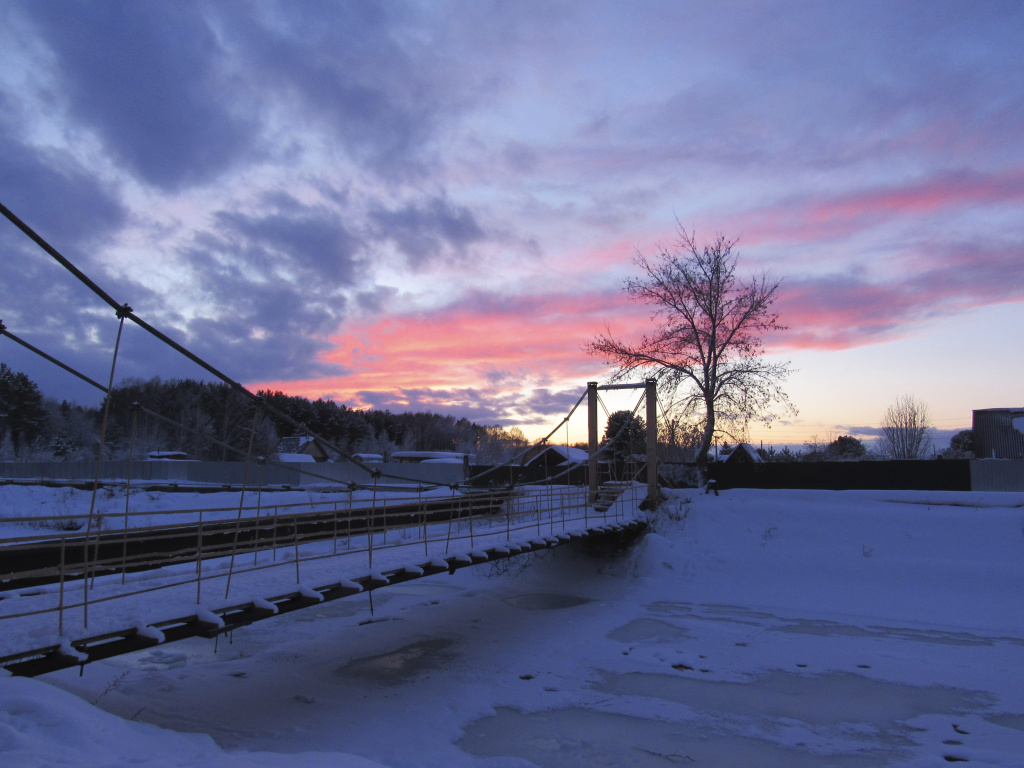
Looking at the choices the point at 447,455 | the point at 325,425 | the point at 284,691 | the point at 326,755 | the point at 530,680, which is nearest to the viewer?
the point at 326,755

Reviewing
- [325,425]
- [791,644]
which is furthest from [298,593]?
[325,425]

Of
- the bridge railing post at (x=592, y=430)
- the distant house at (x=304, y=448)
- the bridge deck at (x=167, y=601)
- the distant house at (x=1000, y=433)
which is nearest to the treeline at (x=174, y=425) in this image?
the distant house at (x=304, y=448)

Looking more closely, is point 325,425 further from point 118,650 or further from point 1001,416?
point 118,650

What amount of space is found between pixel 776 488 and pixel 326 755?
14.5 metres

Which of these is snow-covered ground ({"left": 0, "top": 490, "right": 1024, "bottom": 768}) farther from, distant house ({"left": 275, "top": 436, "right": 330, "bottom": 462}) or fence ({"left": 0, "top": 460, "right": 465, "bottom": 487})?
distant house ({"left": 275, "top": 436, "right": 330, "bottom": 462})

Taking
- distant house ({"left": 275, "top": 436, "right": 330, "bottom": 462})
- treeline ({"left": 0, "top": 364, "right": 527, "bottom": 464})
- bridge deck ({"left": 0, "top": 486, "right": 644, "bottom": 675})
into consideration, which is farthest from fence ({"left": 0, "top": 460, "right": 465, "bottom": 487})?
bridge deck ({"left": 0, "top": 486, "right": 644, "bottom": 675})

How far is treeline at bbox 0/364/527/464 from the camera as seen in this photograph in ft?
121

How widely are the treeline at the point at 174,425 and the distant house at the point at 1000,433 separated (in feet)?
75.8

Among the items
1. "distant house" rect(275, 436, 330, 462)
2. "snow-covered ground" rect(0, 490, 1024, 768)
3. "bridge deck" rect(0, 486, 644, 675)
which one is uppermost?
"distant house" rect(275, 436, 330, 462)

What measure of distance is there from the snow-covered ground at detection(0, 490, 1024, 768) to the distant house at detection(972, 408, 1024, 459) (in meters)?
10.7

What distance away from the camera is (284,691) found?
684 centimetres

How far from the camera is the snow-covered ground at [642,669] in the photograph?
5387 mm

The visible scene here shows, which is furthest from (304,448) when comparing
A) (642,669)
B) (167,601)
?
(167,601)

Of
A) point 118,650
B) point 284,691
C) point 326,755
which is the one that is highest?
point 118,650
